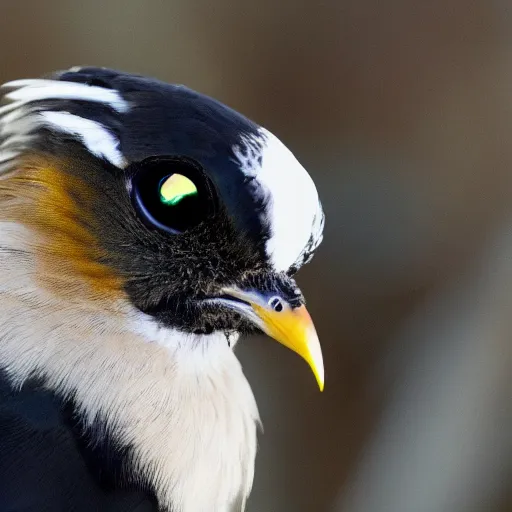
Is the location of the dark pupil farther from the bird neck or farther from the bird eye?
the bird neck

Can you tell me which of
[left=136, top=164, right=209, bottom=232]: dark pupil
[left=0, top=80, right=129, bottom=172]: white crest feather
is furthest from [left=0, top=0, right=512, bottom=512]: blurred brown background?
[left=136, top=164, right=209, bottom=232]: dark pupil

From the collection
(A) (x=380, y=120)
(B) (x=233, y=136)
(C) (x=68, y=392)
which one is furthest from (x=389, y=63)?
(C) (x=68, y=392)

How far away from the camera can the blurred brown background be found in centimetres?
183

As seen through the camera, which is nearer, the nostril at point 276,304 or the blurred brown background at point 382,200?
the nostril at point 276,304

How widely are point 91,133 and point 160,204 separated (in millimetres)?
106

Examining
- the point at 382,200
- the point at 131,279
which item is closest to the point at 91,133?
the point at 131,279

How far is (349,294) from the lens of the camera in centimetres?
193

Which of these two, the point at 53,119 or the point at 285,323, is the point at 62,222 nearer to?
the point at 53,119

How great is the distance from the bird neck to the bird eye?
0.11 metres

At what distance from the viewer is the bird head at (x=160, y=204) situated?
0.68 meters

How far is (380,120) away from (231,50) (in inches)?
18.0

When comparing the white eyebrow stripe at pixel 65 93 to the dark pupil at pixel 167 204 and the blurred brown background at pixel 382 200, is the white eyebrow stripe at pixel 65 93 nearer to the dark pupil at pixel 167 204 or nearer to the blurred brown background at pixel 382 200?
the dark pupil at pixel 167 204

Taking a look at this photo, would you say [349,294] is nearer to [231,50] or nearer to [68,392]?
[231,50]

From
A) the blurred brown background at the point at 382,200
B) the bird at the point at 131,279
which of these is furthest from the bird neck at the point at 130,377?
the blurred brown background at the point at 382,200
